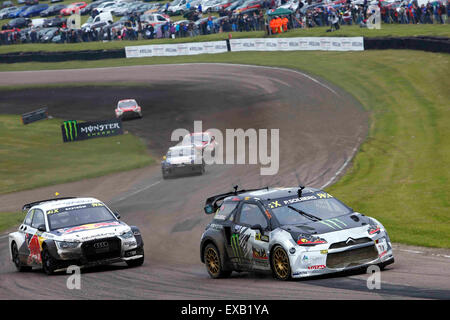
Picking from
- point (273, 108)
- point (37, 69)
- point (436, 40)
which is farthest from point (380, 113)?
point (37, 69)

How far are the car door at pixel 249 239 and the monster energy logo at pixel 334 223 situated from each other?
99cm

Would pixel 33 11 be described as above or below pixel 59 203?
above

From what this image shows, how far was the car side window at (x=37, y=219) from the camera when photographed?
1568cm

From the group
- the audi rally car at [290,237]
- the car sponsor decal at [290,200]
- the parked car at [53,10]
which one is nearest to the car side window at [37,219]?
the audi rally car at [290,237]

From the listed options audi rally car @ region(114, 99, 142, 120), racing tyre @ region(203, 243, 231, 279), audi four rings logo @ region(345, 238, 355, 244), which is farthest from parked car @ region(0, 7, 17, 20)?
audi four rings logo @ region(345, 238, 355, 244)

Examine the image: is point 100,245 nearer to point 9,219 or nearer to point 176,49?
point 9,219

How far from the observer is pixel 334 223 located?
1176cm

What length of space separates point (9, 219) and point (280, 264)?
51.1 ft

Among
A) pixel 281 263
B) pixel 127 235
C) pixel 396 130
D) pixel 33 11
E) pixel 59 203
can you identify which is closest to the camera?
pixel 281 263

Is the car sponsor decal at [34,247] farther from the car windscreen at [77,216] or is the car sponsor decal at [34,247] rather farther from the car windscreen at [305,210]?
the car windscreen at [305,210]

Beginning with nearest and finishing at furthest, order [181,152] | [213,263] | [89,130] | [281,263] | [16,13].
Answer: [281,263] < [213,263] < [181,152] < [89,130] < [16,13]

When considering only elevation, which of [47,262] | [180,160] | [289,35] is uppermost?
[289,35]

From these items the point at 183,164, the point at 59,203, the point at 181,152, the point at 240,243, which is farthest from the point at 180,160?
the point at 240,243
